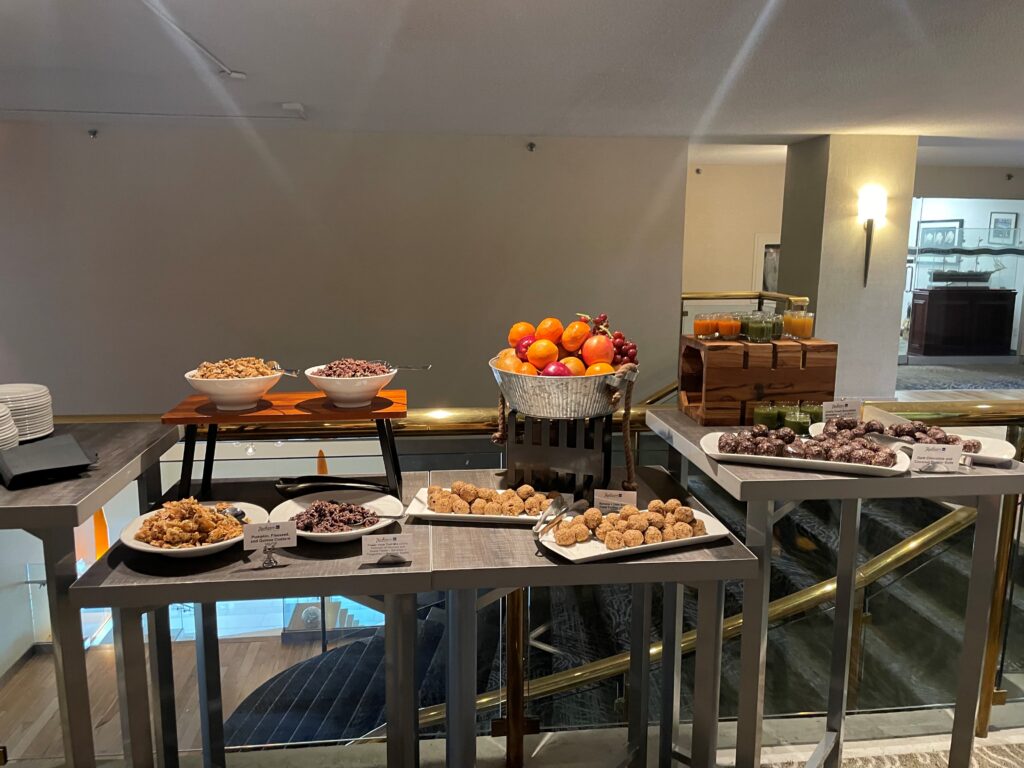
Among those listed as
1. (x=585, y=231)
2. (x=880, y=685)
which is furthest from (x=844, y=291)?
(x=880, y=685)

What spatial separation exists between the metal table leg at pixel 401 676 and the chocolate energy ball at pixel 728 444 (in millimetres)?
581

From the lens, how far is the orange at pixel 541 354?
126 cm

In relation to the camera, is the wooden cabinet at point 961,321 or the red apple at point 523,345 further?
the wooden cabinet at point 961,321

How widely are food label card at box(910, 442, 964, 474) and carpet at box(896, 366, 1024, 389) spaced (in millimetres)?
6689

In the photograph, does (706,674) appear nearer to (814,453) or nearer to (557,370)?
(814,453)

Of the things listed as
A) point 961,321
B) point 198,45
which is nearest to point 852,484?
point 198,45

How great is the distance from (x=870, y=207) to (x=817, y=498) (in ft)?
18.2

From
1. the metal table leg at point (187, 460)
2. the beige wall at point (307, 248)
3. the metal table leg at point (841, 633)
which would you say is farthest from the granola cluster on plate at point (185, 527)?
the beige wall at point (307, 248)

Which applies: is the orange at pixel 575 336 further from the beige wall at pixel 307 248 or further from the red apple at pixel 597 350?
the beige wall at pixel 307 248

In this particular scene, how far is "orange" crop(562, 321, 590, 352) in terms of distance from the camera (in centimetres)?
129

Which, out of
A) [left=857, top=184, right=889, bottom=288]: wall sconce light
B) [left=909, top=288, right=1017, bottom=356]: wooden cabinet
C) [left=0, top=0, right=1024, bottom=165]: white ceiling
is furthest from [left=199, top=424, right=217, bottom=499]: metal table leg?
[left=909, top=288, right=1017, bottom=356]: wooden cabinet

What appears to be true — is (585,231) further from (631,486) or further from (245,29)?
(631,486)

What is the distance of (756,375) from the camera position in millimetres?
1462

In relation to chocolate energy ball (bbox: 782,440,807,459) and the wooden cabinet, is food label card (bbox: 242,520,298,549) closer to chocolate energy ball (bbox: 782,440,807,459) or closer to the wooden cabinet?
chocolate energy ball (bbox: 782,440,807,459)
